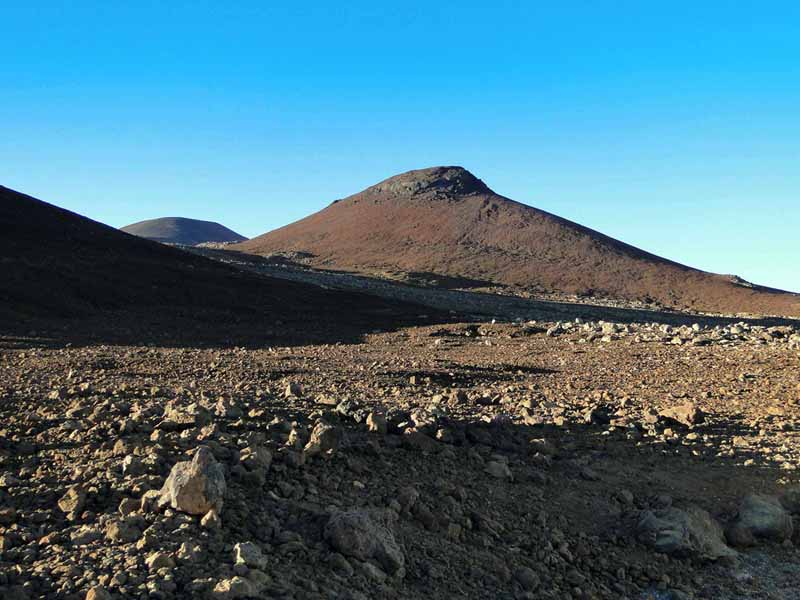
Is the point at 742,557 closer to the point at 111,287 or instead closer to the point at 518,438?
the point at 518,438

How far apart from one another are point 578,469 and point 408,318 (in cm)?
1811

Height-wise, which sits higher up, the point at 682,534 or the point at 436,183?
the point at 436,183

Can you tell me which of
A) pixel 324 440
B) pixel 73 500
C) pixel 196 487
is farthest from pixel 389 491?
pixel 73 500

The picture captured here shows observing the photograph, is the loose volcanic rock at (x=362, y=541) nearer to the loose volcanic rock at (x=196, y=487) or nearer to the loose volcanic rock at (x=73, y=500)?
the loose volcanic rock at (x=196, y=487)

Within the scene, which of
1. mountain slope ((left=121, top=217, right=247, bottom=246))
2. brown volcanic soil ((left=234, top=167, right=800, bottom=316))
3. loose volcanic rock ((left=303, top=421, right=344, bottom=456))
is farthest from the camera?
mountain slope ((left=121, top=217, right=247, bottom=246))

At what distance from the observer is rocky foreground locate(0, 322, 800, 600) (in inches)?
127

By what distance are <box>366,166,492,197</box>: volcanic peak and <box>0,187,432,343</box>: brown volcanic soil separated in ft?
167

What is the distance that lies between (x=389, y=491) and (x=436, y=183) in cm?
7801

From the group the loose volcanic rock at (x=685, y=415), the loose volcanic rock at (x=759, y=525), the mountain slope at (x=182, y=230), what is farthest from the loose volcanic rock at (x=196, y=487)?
the mountain slope at (x=182, y=230)

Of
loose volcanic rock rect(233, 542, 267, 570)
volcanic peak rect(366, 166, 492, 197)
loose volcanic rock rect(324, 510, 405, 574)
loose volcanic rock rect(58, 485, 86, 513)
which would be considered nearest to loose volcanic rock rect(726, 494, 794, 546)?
loose volcanic rock rect(324, 510, 405, 574)

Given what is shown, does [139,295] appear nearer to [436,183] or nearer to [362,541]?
[362,541]

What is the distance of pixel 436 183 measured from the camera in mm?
80688

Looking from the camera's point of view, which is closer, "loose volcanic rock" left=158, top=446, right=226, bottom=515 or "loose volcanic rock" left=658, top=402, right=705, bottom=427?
"loose volcanic rock" left=158, top=446, right=226, bottom=515

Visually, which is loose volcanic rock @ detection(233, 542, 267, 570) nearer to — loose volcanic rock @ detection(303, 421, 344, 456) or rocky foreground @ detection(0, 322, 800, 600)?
rocky foreground @ detection(0, 322, 800, 600)
